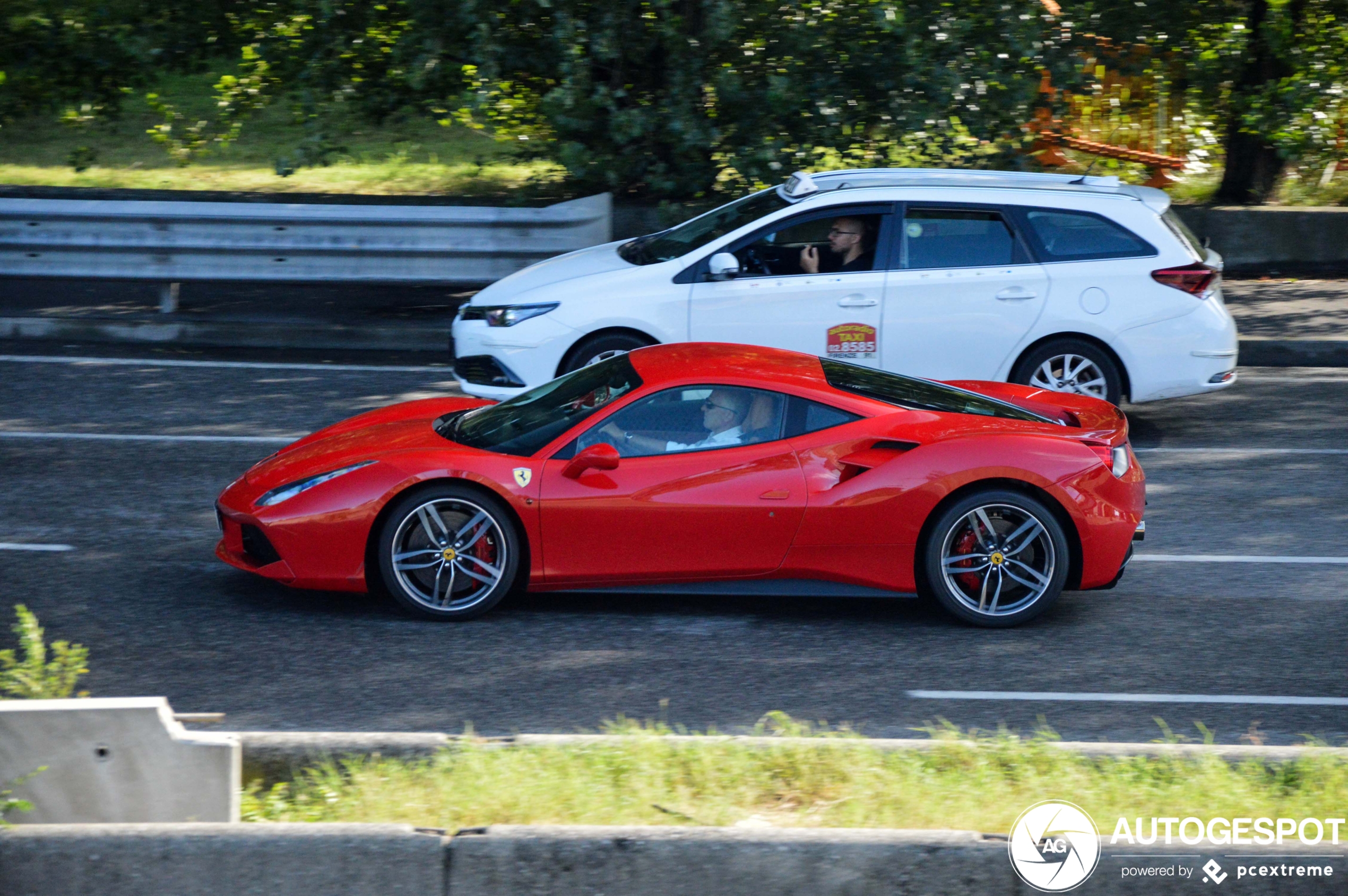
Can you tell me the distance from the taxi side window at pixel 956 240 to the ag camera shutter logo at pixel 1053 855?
19.8 ft

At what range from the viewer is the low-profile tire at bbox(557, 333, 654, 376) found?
31.4 feet

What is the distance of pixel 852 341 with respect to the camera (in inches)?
373

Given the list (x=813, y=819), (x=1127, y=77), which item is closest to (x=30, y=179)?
(x=1127, y=77)

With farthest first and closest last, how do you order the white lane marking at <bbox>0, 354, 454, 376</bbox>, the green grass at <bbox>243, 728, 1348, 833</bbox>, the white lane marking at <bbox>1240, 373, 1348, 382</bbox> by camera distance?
1. the white lane marking at <bbox>0, 354, 454, 376</bbox>
2. the white lane marking at <bbox>1240, 373, 1348, 382</bbox>
3. the green grass at <bbox>243, 728, 1348, 833</bbox>

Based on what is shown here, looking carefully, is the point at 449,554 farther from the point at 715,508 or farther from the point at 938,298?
the point at 938,298

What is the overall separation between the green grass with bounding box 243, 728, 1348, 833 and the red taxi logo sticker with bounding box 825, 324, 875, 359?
5012mm

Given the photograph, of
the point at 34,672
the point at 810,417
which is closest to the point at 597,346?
the point at 810,417

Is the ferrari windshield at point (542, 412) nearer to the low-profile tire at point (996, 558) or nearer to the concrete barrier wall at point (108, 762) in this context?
the low-profile tire at point (996, 558)

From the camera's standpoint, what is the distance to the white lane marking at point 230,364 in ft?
37.4

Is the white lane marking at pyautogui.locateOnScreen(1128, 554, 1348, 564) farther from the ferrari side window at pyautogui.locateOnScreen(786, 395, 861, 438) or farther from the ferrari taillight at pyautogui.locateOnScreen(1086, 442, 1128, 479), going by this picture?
the ferrari side window at pyautogui.locateOnScreen(786, 395, 861, 438)

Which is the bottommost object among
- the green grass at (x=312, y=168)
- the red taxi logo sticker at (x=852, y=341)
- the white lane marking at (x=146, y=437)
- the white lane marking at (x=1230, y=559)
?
the white lane marking at (x=1230, y=559)

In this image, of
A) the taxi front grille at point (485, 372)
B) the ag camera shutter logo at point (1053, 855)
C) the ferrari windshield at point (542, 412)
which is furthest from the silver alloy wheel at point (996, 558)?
the taxi front grille at point (485, 372)

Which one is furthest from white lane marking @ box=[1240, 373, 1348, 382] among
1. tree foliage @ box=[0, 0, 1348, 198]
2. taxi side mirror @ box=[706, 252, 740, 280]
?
taxi side mirror @ box=[706, 252, 740, 280]

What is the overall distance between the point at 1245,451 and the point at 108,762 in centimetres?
757
